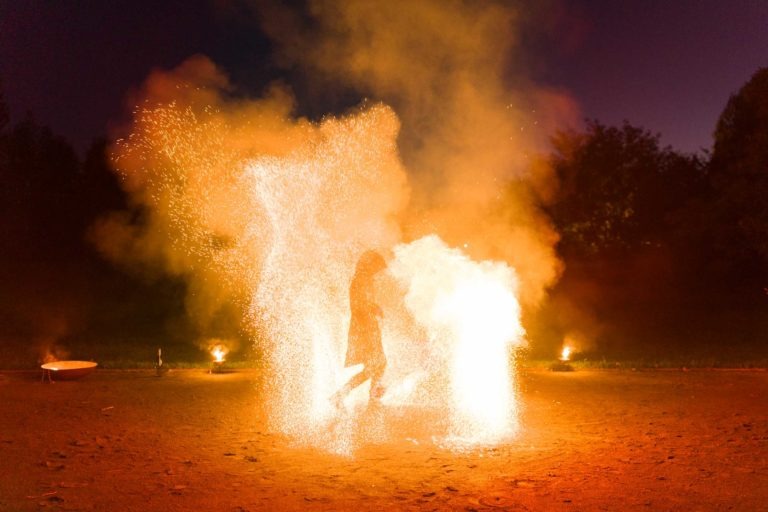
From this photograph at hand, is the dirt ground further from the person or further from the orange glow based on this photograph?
the orange glow

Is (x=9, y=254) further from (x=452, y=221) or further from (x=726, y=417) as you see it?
(x=726, y=417)

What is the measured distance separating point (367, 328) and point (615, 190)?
28943 mm

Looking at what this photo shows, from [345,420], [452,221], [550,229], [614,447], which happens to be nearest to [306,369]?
[345,420]

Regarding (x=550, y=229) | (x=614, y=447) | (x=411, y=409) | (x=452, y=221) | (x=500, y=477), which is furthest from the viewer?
(x=550, y=229)

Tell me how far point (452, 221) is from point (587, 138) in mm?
17535

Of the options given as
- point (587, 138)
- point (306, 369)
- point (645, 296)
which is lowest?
point (306, 369)

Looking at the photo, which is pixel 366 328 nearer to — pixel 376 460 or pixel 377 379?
pixel 377 379

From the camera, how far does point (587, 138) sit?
37.8 m

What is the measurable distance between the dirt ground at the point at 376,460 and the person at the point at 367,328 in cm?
143

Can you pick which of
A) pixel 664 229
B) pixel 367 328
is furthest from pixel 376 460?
pixel 664 229

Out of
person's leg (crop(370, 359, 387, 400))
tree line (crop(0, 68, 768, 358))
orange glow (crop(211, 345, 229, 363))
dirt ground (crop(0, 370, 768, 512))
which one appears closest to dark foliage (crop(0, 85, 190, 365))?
tree line (crop(0, 68, 768, 358))

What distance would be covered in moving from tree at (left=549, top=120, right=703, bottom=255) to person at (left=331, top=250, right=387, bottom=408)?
26.6 metres

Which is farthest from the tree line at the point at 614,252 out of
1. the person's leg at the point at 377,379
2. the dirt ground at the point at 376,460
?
the person's leg at the point at 377,379

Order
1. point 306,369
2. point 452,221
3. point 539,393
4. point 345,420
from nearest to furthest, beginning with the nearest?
point 345,420 → point 539,393 → point 306,369 → point 452,221
